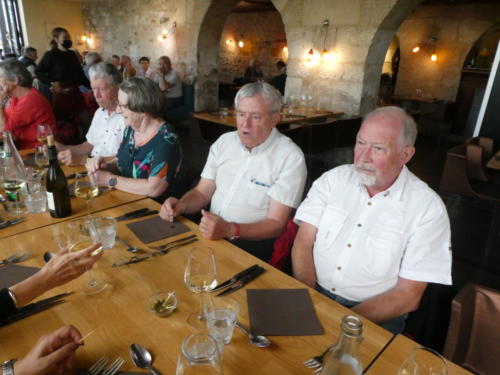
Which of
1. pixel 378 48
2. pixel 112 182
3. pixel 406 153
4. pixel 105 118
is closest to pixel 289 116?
pixel 378 48

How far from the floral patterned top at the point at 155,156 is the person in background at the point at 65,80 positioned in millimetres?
2378

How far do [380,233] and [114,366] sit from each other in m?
1.20


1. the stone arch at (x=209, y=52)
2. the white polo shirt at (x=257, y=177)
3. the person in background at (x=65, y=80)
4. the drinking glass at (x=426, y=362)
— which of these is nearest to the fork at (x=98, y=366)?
the drinking glass at (x=426, y=362)

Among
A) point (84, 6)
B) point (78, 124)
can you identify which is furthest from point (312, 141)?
point (84, 6)

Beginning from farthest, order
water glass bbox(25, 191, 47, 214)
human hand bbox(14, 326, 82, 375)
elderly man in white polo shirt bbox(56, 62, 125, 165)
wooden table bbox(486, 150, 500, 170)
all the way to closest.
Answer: wooden table bbox(486, 150, 500, 170), elderly man in white polo shirt bbox(56, 62, 125, 165), water glass bbox(25, 191, 47, 214), human hand bbox(14, 326, 82, 375)

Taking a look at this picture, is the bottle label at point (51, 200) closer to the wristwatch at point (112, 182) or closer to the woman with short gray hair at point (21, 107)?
the wristwatch at point (112, 182)

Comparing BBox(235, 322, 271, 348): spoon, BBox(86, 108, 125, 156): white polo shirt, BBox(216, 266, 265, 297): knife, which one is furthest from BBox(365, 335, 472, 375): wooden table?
BBox(86, 108, 125, 156): white polo shirt

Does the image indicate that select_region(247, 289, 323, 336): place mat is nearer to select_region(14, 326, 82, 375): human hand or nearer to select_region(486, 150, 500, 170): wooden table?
select_region(14, 326, 82, 375): human hand

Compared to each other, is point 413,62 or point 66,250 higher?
point 413,62

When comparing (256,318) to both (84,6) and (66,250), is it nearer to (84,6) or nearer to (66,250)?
(66,250)

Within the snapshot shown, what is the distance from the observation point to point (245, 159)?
7.16 feet

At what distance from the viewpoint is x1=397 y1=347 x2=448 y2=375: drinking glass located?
2.86 feet

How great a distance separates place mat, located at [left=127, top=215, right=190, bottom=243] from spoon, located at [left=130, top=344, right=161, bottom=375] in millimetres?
648

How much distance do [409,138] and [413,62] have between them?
1013 centimetres
